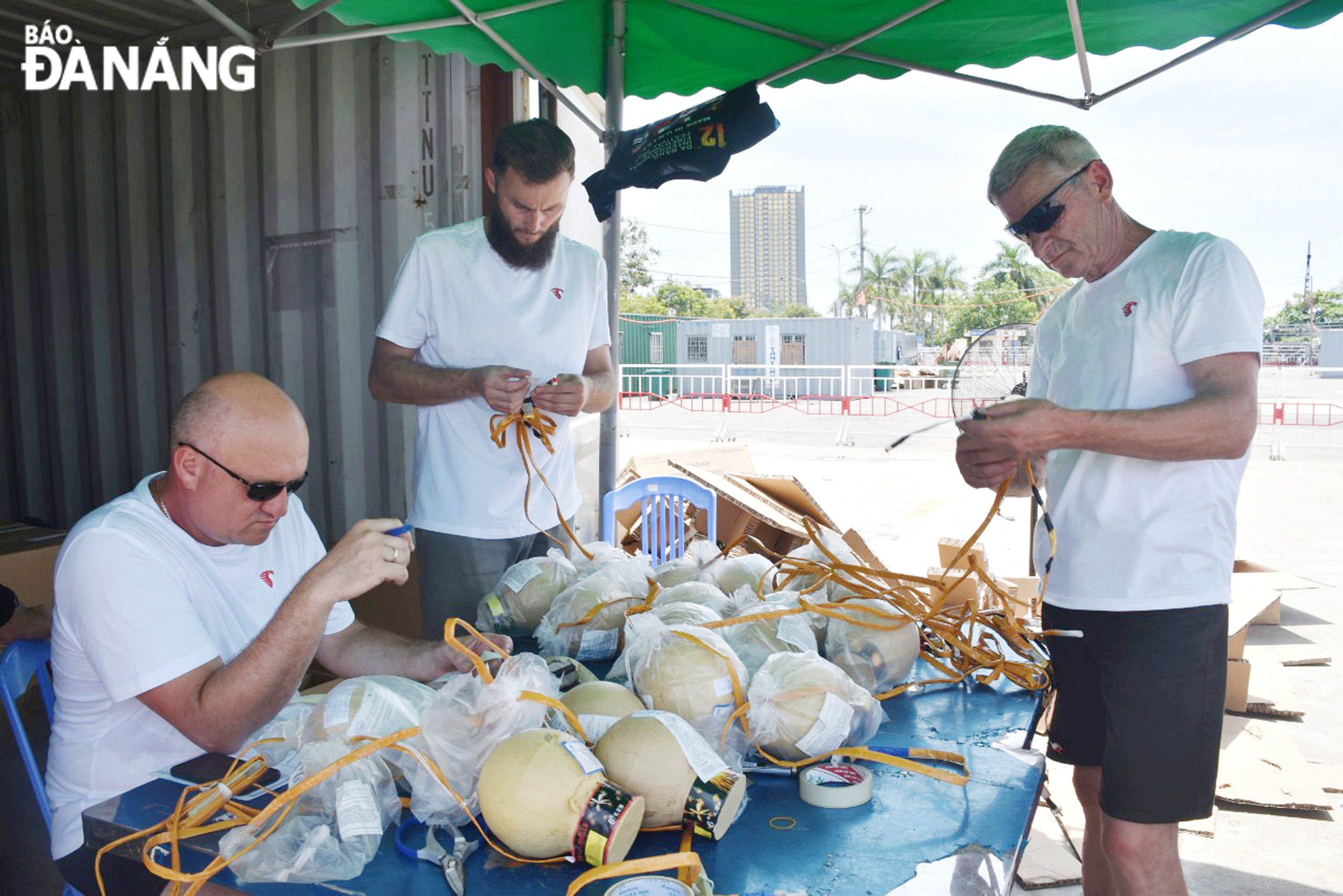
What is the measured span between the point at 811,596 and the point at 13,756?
2683 millimetres

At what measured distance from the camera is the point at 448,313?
2611 millimetres

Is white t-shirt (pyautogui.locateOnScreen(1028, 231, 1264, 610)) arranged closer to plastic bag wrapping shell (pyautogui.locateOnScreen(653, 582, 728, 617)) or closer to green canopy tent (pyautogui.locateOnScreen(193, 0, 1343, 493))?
plastic bag wrapping shell (pyautogui.locateOnScreen(653, 582, 728, 617))

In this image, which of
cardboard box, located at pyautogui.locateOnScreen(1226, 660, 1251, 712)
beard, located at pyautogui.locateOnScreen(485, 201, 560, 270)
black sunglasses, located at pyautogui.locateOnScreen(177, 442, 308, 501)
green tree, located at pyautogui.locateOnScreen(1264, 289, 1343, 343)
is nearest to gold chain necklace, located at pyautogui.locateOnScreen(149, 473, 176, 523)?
black sunglasses, located at pyautogui.locateOnScreen(177, 442, 308, 501)

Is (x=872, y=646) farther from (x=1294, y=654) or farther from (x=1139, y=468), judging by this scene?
(x=1294, y=654)

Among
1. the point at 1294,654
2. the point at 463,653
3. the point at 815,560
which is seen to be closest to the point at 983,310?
the point at 1294,654

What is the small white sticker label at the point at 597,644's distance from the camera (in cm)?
184

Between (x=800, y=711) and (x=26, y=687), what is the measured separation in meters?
1.43

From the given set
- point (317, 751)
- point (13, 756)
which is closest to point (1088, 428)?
point (317, 751)

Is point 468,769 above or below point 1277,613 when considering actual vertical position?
above

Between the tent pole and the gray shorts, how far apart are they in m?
1.04

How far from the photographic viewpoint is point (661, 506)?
3803 mm

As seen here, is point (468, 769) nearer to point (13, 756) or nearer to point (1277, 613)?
point (13, 756)

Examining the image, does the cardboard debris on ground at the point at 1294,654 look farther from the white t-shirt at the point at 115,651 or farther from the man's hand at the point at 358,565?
the white t-shirt at the point at 115,651

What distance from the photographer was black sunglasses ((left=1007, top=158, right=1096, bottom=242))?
6.38ft
